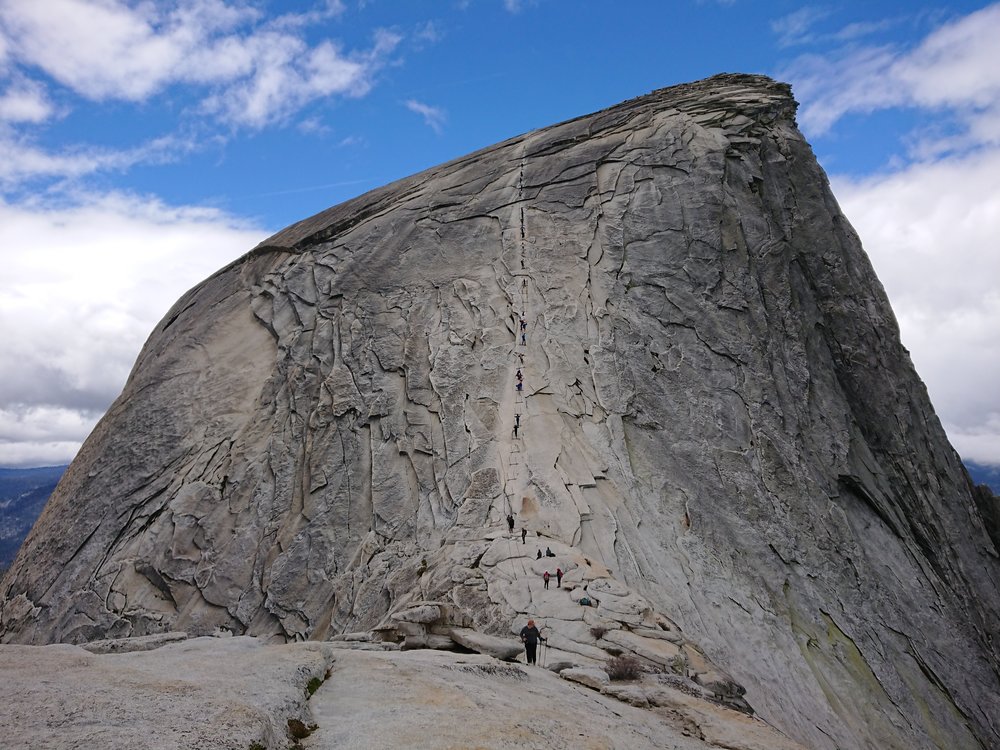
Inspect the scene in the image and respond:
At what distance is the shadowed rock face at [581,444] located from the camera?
78.1ft

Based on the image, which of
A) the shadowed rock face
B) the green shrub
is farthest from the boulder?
the green shrub

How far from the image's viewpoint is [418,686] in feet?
40.9

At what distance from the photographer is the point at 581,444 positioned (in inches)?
1059

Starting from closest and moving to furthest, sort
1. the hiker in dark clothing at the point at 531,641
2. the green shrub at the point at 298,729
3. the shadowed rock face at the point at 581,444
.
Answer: the green shrub at the point at 298,729, the hiker in dark clothing at the point at 531,641, the shadowed rock face at the point at 581,444

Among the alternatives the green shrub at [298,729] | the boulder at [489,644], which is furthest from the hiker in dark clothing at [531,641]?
the green shrub at [298,729]

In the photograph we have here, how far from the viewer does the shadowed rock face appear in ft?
78.1

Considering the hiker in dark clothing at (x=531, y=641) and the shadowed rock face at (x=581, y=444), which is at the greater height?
the shadowed rock face at (x=581, y=444)

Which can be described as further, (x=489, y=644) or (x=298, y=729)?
(x=489, y=644)

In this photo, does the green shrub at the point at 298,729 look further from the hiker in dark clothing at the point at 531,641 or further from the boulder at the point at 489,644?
the hiker in dark clothing at the point at 531,641

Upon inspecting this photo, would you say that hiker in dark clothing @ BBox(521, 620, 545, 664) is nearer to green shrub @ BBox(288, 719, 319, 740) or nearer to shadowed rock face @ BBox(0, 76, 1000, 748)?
shadowed rock face @ BBox(0, 76, 1000, 748)

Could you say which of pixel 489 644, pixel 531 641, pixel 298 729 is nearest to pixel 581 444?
pixel 489 644

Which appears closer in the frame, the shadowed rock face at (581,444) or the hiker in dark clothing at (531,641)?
the hiker in dark clothing at (531,641)

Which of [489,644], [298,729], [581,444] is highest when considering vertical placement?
[581,444]

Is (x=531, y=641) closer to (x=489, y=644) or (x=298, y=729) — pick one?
(x=489, y=644)
